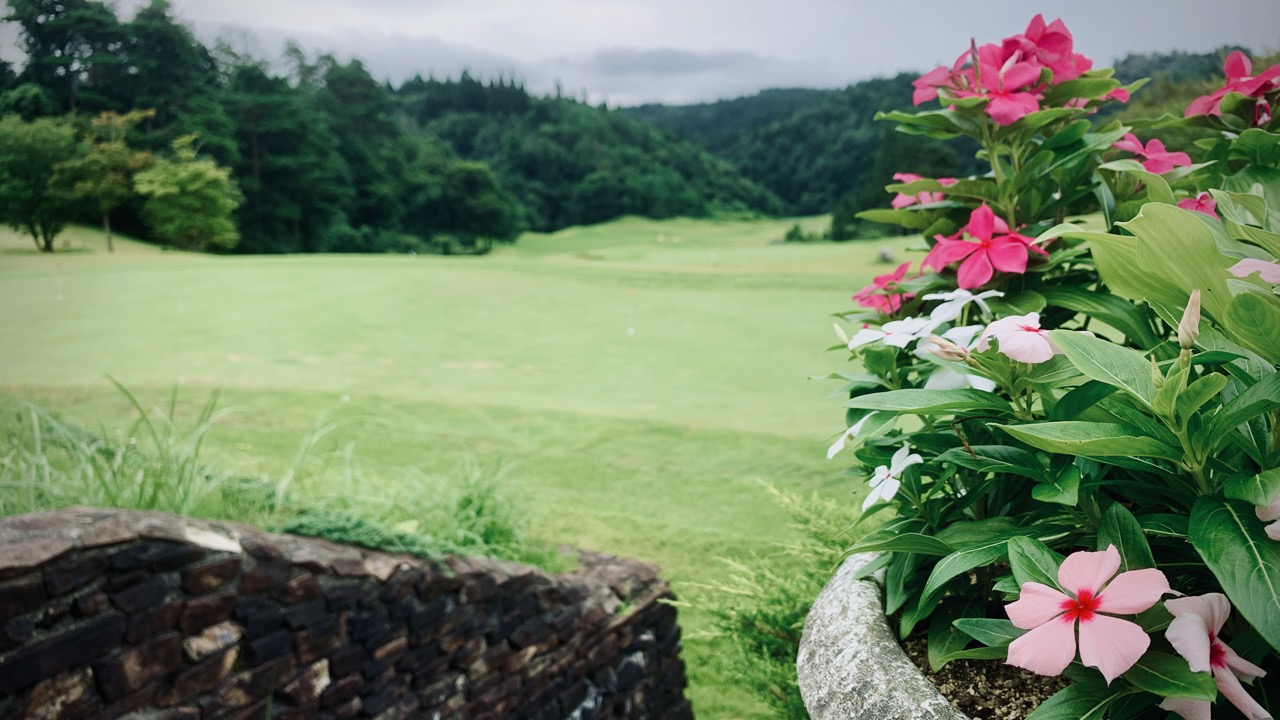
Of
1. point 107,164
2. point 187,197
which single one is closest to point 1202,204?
point 107,164

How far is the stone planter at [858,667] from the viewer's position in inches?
21.5

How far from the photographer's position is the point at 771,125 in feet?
40.3

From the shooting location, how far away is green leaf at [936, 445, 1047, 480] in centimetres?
54

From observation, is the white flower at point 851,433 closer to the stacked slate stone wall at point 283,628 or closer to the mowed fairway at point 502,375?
the stacked slate stone wall at point 283,628

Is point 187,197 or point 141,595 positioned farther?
point 187,197

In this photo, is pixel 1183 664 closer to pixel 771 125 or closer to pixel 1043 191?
pixel 1043 191

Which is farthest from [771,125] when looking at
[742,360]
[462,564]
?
[462,564]

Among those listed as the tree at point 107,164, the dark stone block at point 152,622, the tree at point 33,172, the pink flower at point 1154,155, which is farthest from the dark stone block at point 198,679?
the tree at point 107,164

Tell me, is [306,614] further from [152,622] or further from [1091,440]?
[1091,440]

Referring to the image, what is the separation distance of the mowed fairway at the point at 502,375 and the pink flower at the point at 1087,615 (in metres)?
2.02

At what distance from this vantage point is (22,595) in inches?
46.8

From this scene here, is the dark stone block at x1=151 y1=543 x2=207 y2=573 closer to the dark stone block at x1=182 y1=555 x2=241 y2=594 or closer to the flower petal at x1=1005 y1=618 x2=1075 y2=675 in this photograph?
the dark stone block at x1=182 y1=555 x2=241 y2=594

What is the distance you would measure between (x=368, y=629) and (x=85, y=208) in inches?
133

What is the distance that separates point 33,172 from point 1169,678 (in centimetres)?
431
